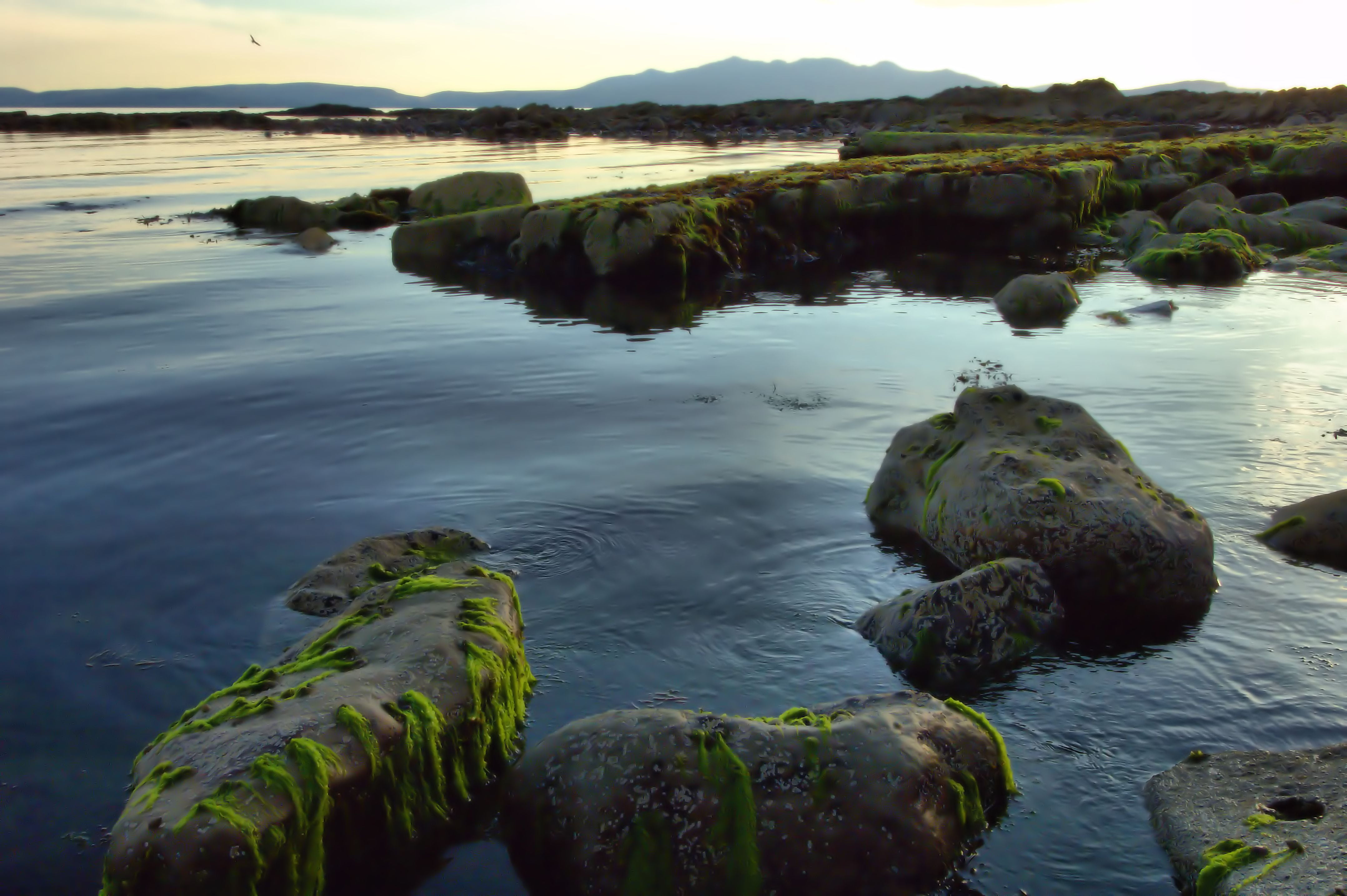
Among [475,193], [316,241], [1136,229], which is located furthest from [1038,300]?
[316,241]

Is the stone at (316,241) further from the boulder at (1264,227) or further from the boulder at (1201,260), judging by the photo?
the boulder at (1264,227)

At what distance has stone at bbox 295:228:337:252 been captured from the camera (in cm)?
2330

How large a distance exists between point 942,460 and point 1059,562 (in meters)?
1.35

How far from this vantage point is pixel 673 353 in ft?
42.7

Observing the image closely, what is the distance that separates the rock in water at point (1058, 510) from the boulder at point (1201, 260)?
13.0 metres

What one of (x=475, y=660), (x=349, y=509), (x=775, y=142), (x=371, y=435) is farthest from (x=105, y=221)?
(x=775, y=142)

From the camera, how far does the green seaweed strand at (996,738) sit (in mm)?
4203

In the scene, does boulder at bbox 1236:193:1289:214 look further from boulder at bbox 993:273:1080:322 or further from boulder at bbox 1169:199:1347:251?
boulder at bbox 993:273:1080:322

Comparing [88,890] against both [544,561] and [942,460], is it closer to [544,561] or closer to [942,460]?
[544,561]

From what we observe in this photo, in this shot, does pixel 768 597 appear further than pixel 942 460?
No

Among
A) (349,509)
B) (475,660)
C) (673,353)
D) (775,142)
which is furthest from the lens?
(775,142)

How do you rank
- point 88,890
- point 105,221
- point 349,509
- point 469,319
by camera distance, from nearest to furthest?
point 88,890, point 349,509, point 469,319, point 105,221

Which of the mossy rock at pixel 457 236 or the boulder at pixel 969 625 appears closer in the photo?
the boulder at pixel 969 625

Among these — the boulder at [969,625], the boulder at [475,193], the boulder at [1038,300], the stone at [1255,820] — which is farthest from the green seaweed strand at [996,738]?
the boulder at [475,193]
